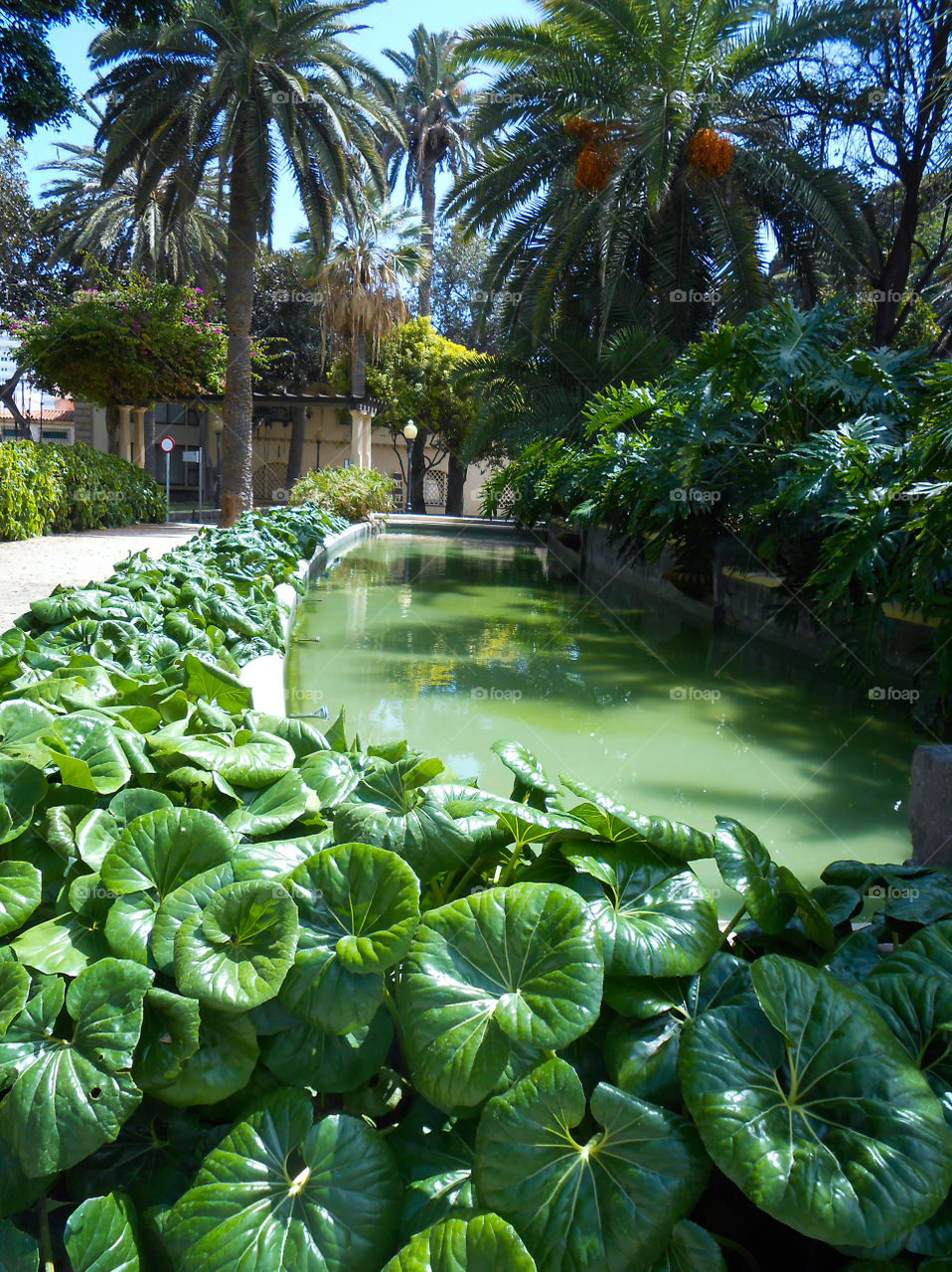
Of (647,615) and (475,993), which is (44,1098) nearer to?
(475,993)

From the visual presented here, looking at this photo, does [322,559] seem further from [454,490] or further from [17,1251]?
[454,490]

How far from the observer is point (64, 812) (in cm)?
167

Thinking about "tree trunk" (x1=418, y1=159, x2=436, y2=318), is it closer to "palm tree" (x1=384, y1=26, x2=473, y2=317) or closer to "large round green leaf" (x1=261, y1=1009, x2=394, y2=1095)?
"palm tree" (x1=384, y1=26, x2=473, y2=317)

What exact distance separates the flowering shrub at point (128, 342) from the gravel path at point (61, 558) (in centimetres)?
597

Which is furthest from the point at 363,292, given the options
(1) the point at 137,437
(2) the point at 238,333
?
(2) the point at 238,333

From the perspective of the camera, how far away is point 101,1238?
113 centimetres

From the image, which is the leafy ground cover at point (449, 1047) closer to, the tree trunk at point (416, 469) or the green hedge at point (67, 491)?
the green hedge at point (67, 491)

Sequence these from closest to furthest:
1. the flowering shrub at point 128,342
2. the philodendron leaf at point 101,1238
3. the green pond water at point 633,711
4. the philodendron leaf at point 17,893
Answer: the philodendron leaf at point 101,1238 → the philodendron leaf at point 17,893 → the green pond water at point 633,711 → the flowering shrub at point 128,342

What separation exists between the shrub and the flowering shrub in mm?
3920

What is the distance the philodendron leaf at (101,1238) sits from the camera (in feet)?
3.67

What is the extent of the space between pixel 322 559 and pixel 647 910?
1209 cm

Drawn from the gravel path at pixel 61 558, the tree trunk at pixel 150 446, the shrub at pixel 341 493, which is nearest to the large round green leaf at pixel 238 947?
the gravel path at pixel 61 558

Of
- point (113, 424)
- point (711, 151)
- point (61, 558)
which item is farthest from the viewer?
point (113, 424)

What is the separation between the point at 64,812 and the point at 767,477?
7003 millimetres
